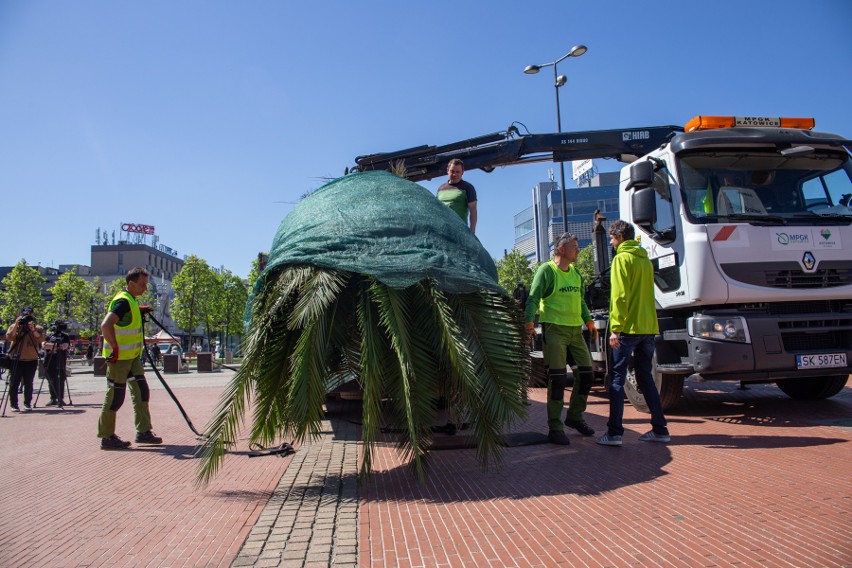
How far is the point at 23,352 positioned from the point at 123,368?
5.51 meters

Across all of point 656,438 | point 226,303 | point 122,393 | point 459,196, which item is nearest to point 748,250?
point 656,438

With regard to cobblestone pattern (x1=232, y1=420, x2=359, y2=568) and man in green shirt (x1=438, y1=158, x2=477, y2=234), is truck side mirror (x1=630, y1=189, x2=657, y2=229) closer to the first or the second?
man in green shirt (x1=438, y1=158, x2=477, y2=234)

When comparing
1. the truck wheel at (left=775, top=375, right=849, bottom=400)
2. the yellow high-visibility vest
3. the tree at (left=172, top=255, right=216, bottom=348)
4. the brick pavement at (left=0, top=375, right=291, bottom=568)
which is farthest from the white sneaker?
the tree at (left=172, top=255, right=216, bottom=348)

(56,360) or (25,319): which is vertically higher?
(25,319)

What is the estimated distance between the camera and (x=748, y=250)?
5590 mm

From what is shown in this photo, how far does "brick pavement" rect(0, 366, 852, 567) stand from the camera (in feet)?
8.94

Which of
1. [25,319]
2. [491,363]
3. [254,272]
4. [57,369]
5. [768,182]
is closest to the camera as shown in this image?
[491,363]

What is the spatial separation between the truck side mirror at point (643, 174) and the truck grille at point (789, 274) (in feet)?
3.92

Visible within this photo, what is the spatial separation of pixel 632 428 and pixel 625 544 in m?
3.39

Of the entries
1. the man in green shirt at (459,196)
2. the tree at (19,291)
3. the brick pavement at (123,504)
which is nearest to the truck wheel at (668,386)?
the man in green shirt at (459,196)

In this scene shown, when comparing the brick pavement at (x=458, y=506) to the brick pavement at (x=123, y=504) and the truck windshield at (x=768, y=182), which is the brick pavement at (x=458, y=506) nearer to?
the brick pavement at (x=123, y=504)

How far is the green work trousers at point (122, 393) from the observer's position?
5.77 meters

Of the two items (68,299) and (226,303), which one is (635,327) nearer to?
(226,303)

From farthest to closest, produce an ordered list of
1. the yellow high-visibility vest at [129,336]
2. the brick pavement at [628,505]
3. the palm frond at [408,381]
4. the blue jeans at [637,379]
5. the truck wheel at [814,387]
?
the truck wheel at [814,387]
the yellow high-visibility vest at [129,336]
the blue jeans at [637,379]
the palm frond at [408,381]
the brick pavement at [628,505]
